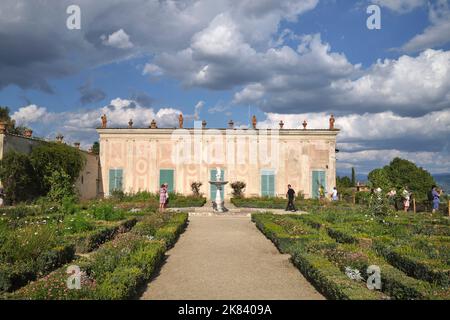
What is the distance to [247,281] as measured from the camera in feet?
24.0

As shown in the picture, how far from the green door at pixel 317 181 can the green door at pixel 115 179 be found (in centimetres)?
1331

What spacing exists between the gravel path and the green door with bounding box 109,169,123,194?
17.0 metres

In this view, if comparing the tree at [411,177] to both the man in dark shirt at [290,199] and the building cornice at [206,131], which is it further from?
the man in dark shirt at [290,199]

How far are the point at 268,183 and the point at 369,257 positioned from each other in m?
20.4

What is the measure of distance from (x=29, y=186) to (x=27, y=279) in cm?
1566

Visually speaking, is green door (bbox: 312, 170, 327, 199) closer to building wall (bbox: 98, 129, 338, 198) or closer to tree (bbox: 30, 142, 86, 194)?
building wall (bbox: 98, 129, 338, 198)

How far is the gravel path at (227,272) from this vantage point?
21.6ft

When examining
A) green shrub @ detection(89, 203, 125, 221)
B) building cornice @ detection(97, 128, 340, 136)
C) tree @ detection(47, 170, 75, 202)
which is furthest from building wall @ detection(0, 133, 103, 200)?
green shrub @ detection(89, 203, 125, 221)

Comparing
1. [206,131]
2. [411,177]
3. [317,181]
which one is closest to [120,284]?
[206,131]

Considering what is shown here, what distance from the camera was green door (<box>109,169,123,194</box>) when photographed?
2866 centimetres

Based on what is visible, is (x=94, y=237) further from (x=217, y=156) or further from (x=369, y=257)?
(x=217, y=156)
